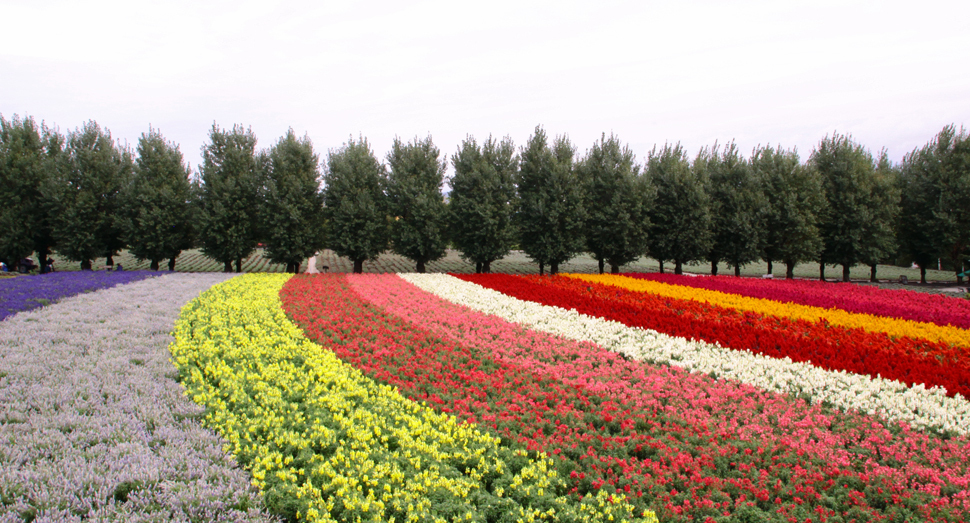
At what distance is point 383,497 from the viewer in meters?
4.78

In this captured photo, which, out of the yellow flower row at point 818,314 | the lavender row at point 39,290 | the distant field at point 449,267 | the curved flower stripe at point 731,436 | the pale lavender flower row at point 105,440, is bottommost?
the curved flower stripe at point 731,436

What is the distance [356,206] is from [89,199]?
1806cm

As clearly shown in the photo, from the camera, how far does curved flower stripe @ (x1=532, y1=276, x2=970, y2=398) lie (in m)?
8.74

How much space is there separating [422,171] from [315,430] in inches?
1123

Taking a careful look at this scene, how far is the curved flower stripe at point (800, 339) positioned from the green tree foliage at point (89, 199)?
33.2m

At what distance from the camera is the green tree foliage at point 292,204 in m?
31.0

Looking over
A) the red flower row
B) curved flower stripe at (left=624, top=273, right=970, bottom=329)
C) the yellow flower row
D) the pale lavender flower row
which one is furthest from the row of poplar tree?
the pale lavender flower row

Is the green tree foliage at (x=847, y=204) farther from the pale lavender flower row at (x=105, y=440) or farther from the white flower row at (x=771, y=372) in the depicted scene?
the pale lavender flower row at (x=105, y=440)

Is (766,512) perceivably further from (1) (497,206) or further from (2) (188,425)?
(1) (497,206)

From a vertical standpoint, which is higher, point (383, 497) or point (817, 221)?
point (817, 221)

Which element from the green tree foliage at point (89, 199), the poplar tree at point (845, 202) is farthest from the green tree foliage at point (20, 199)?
the poplar tree at point (845, 202)

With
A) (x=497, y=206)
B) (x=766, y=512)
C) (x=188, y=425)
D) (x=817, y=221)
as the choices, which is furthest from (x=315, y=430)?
(x=817, y=221)

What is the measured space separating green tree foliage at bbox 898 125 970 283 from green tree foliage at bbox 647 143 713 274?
617 inches

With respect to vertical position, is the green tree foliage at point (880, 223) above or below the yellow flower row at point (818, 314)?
above
